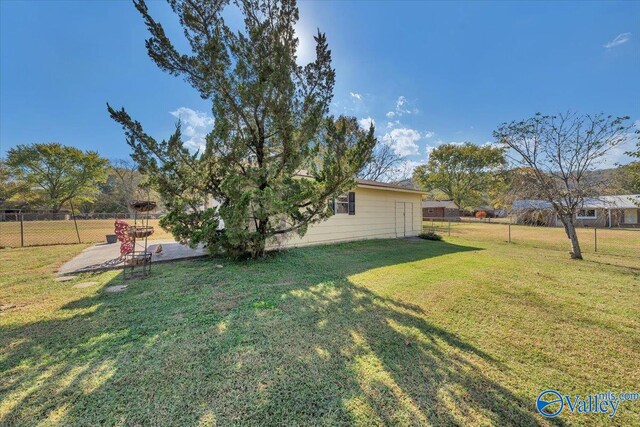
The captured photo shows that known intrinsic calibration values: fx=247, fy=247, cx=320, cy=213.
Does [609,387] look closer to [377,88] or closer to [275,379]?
[275,379]

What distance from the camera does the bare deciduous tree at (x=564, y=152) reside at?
25.0ft

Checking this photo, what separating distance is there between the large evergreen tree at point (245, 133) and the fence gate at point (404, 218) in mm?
8111

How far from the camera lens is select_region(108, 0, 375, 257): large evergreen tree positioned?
19.4 feet

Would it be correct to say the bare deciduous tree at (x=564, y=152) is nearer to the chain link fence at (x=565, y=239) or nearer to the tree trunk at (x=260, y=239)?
the chain link fence at (x=565, y=239)

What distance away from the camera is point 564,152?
812cm

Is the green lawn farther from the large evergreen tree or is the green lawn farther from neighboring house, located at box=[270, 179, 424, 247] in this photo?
neighboring house, located at box=[270, 179, 424, 247]

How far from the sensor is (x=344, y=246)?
9.96m

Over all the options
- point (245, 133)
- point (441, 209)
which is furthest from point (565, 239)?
point (441, 209)

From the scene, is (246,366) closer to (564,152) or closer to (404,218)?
(564,152)

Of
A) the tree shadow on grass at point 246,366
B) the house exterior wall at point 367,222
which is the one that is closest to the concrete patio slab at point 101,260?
the tree shadow on grass at point 246,366

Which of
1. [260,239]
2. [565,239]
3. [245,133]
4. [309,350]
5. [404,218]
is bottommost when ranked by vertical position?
[565,239]

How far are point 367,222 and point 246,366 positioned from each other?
10.1 metres

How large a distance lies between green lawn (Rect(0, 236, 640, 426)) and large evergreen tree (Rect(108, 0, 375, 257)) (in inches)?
76.0

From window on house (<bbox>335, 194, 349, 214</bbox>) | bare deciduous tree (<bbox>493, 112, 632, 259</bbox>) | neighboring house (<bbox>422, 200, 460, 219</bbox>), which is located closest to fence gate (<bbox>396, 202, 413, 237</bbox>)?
Answer: window on house (<bbox>335, 194, 349, 214</bbox>)
